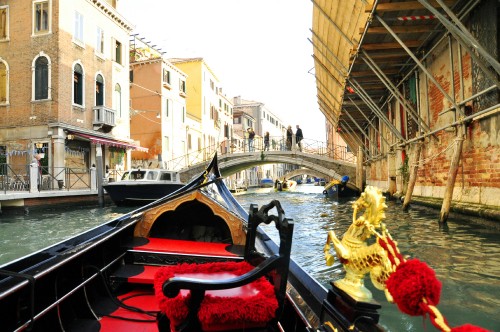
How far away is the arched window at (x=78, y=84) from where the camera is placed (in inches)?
434

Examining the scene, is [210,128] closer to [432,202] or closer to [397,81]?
[397,81]

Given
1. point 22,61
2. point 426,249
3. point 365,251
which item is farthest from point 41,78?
point 365,251

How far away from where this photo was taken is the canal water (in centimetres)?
211

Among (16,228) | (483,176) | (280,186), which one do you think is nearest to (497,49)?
(483,176)

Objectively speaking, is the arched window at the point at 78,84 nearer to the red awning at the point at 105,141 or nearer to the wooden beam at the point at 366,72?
the red awning at the point at 105,141

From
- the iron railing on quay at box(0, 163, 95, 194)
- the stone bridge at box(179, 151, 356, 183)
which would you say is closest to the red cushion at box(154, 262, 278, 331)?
the iron railing on quay at box(0, 163, 95, 194)

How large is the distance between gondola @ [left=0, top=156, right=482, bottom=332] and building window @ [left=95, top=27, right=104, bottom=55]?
37.5 ft

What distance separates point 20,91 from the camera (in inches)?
413

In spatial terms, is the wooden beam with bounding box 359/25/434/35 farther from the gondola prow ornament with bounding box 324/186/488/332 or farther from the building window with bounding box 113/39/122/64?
the building window with bounding box 113/39/122/64

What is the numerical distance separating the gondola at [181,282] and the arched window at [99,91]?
10.9m

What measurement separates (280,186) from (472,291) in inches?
756

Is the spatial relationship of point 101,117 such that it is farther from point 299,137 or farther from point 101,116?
point 299,137

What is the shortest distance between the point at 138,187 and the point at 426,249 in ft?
24.6

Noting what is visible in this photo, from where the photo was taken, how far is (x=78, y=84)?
11.2 meters
